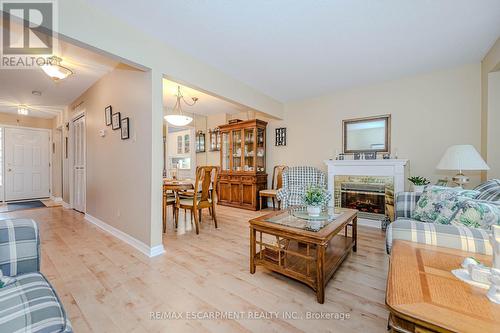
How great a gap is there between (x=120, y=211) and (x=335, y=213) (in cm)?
282

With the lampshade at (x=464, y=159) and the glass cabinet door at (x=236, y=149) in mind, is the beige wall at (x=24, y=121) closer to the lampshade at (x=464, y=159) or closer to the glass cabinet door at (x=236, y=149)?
the glass cabinet door at (x=236, y=149)

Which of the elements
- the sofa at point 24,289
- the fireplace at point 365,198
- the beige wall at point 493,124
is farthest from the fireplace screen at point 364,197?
the sofa at point 24,289

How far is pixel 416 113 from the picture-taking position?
11.3ft

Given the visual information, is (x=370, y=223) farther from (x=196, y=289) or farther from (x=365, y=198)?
(x=196, y=289)

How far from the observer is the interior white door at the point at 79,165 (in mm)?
4236

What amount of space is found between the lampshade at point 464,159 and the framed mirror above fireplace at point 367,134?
1.22m

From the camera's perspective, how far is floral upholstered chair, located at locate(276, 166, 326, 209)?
394 centimetres

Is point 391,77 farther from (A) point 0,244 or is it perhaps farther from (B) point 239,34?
(A) point 0,244

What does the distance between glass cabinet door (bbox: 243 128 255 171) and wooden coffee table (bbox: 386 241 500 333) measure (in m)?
4.17

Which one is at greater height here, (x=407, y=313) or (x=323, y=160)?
(x=323, y=160)

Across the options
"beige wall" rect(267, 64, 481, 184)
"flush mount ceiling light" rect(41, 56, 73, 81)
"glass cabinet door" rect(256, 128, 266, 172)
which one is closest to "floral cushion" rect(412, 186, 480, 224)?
"beige wall" rect(267, 64, 481, 184)

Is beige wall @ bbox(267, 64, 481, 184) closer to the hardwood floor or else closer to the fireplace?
the fireplace

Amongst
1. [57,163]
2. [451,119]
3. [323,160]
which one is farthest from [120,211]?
[451,119]

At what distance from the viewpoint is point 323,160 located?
14.2 feet
